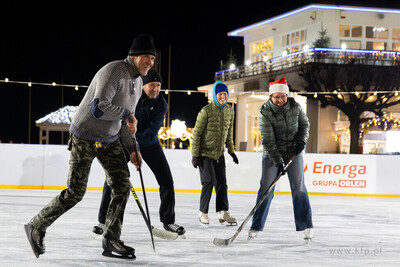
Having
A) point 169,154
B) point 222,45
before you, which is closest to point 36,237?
point 169,154

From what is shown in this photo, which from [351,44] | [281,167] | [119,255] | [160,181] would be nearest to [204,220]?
[160,181]

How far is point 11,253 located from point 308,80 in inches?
927

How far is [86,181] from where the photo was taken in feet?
13.7

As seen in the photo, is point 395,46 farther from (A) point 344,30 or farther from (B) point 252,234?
(B) point 252,234

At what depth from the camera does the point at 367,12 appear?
28906 mm

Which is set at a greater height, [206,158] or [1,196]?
[206,158]

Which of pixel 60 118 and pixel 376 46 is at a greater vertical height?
pixel 376 46

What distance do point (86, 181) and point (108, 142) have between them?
307mm

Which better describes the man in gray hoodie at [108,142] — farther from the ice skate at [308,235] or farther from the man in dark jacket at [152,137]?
the ice skate at [308,235]

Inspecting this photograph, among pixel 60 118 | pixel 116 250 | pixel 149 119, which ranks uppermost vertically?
pixel 60 118

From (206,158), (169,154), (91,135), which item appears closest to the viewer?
(91,135)

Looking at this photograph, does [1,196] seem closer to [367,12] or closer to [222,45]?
[367,12]

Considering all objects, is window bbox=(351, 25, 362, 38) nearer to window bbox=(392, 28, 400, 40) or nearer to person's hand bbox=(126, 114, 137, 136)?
window bbox=(392, 28, 400, 40)

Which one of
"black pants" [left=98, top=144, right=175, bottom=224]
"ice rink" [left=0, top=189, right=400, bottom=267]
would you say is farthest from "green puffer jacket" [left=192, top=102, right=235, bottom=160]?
"black pants" [left=98, top=144, right=175, bottom=224]
